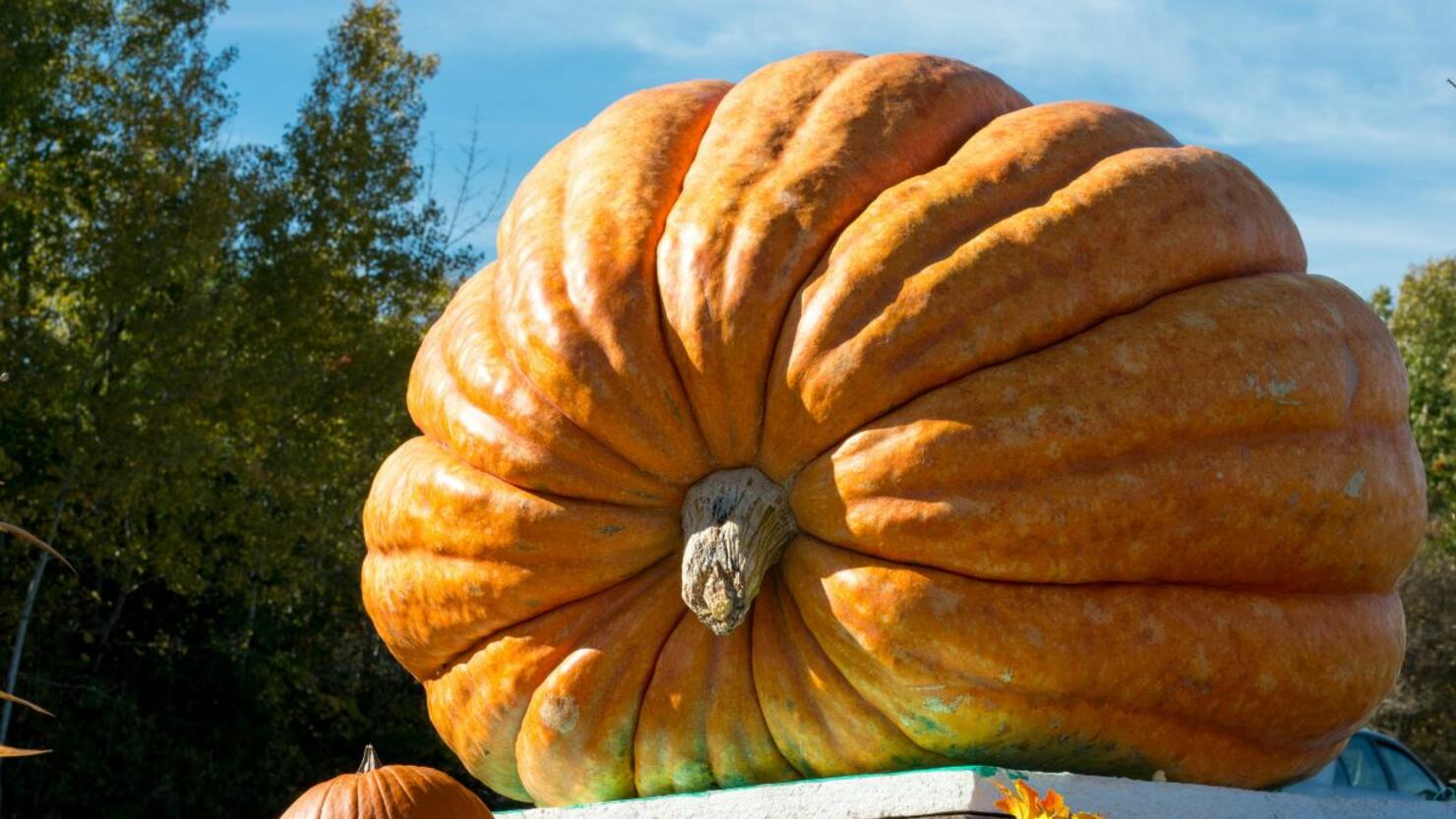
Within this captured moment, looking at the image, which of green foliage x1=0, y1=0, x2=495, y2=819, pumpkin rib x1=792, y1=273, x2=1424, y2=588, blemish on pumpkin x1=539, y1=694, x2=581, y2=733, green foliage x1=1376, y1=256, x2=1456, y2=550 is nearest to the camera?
pumpkin rib x1=792, y1=273, x2=1424, y2=588

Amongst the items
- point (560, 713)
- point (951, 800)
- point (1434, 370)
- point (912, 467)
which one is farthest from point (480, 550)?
point (1434, 370)

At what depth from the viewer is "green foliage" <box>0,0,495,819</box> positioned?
1259 centimetres

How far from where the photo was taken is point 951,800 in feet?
8.55

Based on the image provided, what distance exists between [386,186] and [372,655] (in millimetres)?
4874

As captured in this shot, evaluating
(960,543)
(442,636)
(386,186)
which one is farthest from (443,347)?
(386,186)

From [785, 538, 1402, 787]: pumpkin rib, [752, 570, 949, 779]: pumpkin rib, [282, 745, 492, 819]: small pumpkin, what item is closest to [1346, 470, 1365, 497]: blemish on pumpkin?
[785, 538, 1402, 787]: pumpkin rib

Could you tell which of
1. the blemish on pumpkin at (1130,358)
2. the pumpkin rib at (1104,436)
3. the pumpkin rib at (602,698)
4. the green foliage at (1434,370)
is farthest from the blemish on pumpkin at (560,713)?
the green foliage at (1434,370)

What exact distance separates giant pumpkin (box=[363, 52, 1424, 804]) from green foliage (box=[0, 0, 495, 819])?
920cm

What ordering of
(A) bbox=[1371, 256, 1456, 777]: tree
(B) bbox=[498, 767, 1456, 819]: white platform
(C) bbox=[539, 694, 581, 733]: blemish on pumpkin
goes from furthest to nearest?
(A) bbox=[1371, 256, 1456, 777]: tree
(C) bbox=[539, 694, 581, 733]: blemish on pumpkin
(B) bbox=[498, 767, 1456, 819]: white platform

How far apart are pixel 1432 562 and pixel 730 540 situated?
2039cm

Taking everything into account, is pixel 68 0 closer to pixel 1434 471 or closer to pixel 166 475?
pixel 166 475

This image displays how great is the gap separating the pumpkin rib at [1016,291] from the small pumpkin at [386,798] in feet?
2.94

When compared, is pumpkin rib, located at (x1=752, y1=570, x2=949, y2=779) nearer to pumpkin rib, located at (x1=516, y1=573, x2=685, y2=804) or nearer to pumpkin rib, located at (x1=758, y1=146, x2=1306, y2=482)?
pumpkin rib, located at (x1=516, y1=573, x2=685, y2=804)

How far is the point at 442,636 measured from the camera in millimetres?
3307
